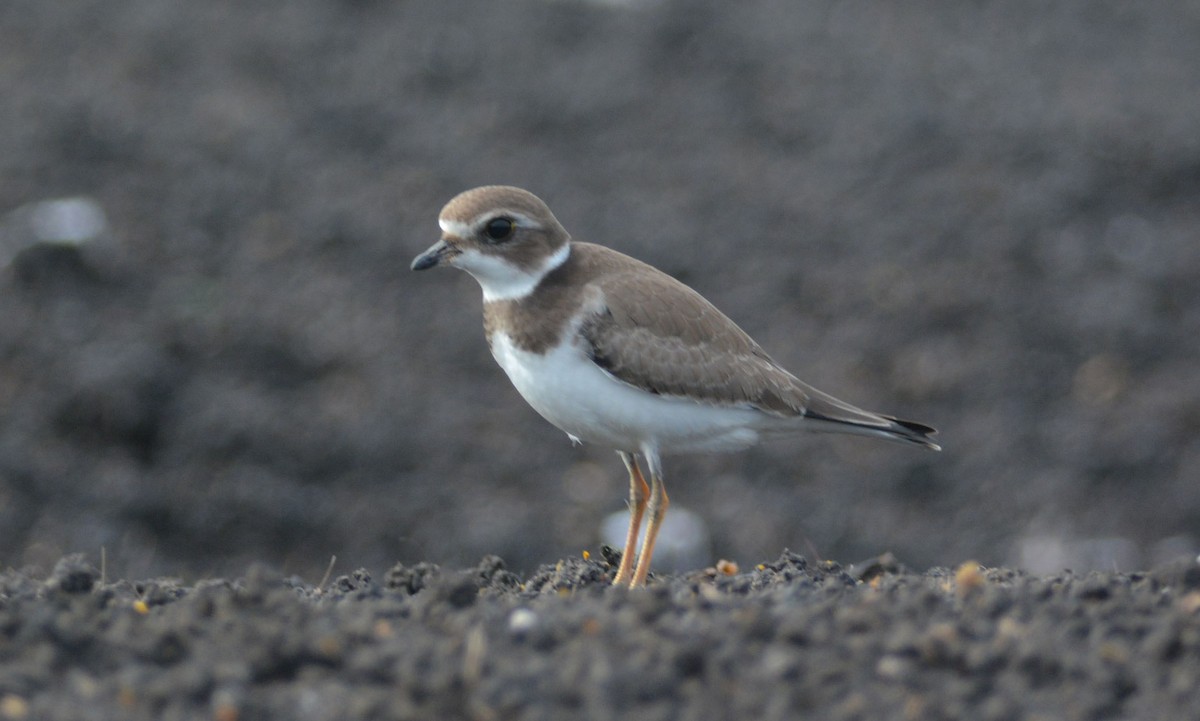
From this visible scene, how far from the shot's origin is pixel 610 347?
18.0ft

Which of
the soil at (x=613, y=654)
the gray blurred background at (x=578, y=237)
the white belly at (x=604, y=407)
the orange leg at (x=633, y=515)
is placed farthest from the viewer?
the gray blurred background at (x=578, y=237)

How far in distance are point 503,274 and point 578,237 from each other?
669 centimetres

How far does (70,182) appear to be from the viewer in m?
12.1

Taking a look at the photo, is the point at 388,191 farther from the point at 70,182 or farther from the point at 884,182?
the point at 884,182

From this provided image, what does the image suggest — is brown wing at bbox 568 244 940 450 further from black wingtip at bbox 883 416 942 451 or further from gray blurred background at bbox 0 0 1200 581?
gray blurred background at bbox 0 0 1200 581

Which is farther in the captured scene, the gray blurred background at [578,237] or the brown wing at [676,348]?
the gray blurred background at [578,237]

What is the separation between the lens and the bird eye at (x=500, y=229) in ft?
18.5

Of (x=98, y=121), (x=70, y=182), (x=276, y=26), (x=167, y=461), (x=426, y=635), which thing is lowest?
(x=426, y=635)

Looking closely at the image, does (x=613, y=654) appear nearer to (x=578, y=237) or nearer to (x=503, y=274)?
(x=503, y=274)

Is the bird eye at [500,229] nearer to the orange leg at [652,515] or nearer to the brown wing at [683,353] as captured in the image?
the brown wing at [683,353]

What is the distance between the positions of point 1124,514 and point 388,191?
6.86 metres

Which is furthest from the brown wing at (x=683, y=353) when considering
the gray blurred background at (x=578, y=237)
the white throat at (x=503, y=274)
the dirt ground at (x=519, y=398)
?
the gray blurred background at (x=578, y=237)

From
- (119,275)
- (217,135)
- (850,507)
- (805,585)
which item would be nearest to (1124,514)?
(850,507)

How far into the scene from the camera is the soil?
367 cm
